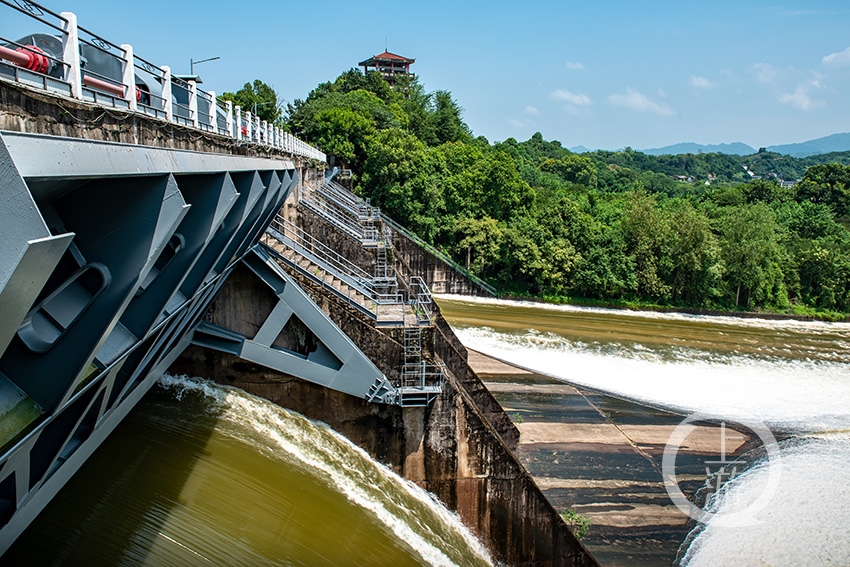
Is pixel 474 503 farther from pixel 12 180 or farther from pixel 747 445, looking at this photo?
pixel 747 445

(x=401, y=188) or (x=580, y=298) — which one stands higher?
(x=401, y=188)

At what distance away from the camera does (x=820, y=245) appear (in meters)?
49.0

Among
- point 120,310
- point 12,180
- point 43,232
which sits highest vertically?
point 12,180

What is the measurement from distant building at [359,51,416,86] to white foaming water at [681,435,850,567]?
9051 cm

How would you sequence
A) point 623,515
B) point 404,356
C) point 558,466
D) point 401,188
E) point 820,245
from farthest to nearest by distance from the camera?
point 820,245 → point 401,188 → point 558,466 → point 623,515 → point 404,356

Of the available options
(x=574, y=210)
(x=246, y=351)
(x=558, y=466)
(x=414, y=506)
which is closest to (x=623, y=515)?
(x=558, y=466)

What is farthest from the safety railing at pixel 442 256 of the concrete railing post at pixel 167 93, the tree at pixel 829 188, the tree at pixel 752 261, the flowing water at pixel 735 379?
the tree at pixel 829 188

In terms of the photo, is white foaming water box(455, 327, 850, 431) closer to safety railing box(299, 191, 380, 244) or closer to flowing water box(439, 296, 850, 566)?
flowing water box(439, 296, 850, 566)

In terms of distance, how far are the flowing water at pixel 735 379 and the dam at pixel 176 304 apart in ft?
21.0

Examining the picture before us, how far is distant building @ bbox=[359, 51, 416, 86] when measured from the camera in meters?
99.6

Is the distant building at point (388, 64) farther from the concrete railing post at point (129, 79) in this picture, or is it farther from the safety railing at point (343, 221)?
the concrete railing post at point (129, 79)

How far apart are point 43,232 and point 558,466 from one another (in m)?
16.8

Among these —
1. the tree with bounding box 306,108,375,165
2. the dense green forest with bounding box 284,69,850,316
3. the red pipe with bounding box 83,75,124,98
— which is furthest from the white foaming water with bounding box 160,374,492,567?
the tree with bounding box 306,108,375,165

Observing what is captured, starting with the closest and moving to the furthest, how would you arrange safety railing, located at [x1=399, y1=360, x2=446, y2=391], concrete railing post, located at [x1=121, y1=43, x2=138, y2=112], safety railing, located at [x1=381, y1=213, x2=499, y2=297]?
concrete railing post, located at [x1=121, y1=43, x2=138, y2=112] < safety railing, located at [x1=399, y1=360, x2=446, y2=391] < safety railing, located at [x1=381, y1=213, x2=499, y2=297]
